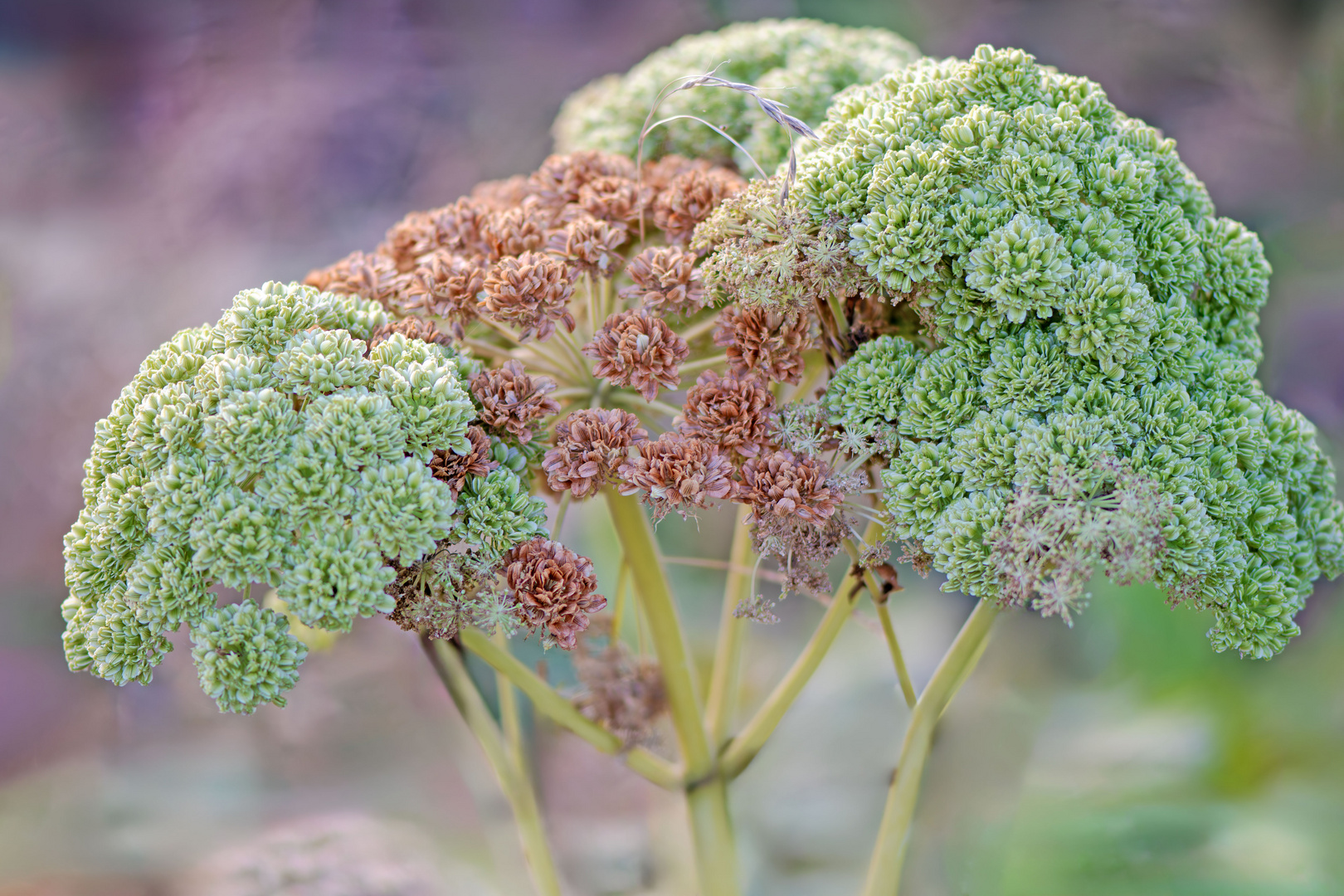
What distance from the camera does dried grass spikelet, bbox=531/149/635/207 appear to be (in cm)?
88

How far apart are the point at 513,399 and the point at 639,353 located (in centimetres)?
12

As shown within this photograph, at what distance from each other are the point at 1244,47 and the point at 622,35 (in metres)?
→ 1.53

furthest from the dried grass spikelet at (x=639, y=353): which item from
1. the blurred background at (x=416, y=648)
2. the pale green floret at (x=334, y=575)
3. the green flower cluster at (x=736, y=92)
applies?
the blurred background at (x=416, y=648)

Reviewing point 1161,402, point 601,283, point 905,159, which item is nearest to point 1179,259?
point 1161,402

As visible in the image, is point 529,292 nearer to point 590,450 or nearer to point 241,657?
point 590,450

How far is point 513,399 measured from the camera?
2.39 feet

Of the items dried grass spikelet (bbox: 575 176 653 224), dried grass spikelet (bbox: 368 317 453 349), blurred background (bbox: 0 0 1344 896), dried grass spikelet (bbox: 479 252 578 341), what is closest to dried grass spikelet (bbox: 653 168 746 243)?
dried grass spikelet (bbox: 575 176 653 224)

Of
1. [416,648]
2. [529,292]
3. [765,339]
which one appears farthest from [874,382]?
[416,648]

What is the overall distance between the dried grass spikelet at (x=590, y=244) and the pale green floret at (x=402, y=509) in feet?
0.83

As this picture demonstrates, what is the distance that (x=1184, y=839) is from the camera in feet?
4.45

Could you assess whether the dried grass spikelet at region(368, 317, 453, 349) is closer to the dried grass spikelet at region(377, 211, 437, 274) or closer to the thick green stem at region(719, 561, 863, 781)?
the dried grass spikelet at region(377, 211, 437, 274)

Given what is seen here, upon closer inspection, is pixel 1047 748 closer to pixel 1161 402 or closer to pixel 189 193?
pixel 1161 402

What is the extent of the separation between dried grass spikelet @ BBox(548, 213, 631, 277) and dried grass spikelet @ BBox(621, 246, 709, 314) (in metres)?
0.03

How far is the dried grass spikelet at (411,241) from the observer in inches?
33.4
